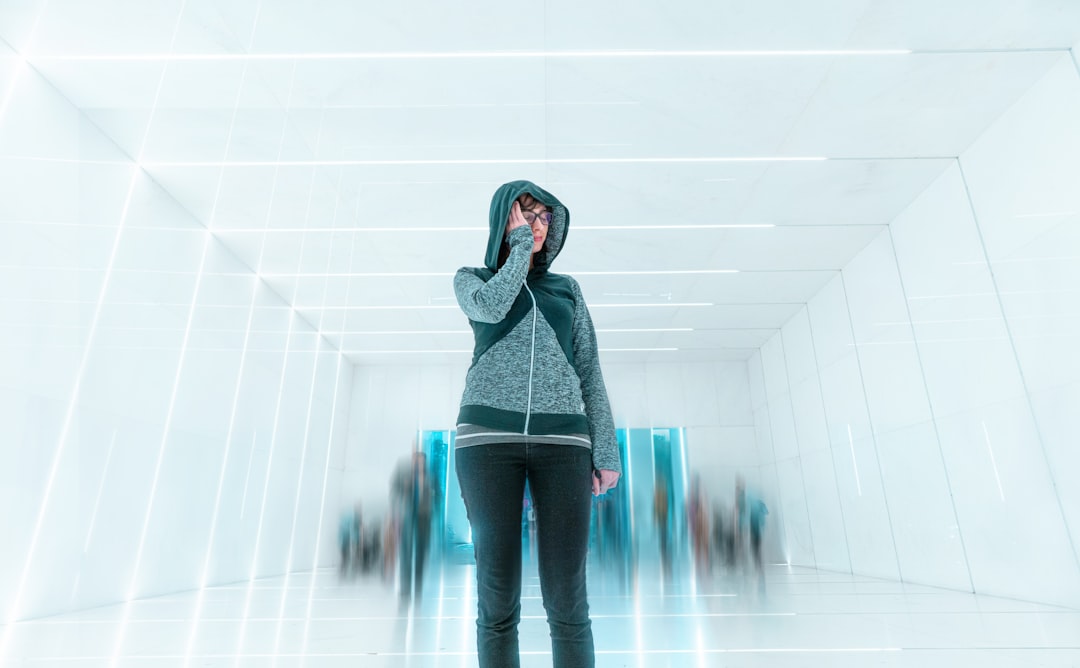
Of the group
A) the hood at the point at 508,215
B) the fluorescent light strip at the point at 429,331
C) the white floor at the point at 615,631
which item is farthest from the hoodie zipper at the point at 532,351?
the fluorescent light strip at the point at 429,331

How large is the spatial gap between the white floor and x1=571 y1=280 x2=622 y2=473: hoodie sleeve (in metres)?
0.95

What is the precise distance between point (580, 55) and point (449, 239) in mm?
2119

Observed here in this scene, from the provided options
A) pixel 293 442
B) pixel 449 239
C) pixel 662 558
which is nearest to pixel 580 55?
pixel 449 239

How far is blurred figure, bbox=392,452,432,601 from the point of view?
3.98m

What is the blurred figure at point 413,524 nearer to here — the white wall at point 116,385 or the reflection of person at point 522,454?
the white wall at point 116,385

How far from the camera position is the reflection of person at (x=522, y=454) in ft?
3.64

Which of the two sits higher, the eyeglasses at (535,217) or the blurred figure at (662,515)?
the eyeglasses at (535,217)

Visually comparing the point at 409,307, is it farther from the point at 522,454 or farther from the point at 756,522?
the point at 522,454

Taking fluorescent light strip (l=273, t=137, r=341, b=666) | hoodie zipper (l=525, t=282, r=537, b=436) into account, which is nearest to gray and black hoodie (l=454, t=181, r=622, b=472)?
hoodie zipper (l=525, t=282, r=537, b=436)

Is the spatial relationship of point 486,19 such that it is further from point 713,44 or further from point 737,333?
point 737,333

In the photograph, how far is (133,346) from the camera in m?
3.72

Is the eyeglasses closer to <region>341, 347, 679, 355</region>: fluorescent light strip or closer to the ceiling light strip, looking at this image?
the ceiling light strip

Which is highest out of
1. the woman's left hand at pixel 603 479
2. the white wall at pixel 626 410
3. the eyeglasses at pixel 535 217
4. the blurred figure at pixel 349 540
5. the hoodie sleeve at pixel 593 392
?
the white wall at pixel 626 410

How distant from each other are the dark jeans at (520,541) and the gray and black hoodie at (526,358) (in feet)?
0.14
